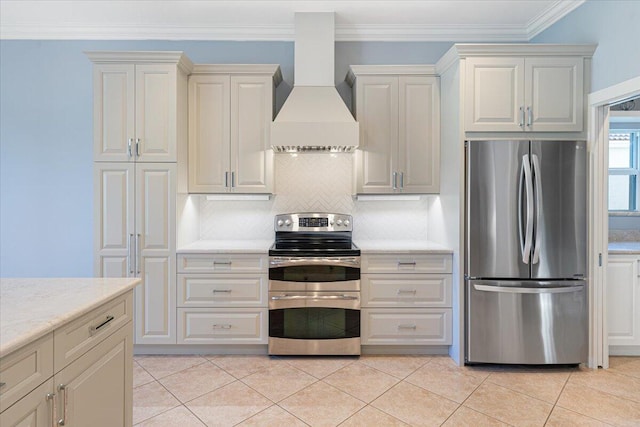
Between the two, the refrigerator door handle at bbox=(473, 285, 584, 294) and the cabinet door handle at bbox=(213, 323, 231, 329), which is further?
the cabinet door handle at bbox=(213, 323, 231, 329)

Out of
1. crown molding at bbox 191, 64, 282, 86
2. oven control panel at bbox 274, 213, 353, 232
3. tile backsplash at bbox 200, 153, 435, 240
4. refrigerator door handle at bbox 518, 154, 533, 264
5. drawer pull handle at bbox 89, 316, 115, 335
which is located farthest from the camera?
tile backsplash at bbox 200, 153, 435, 240

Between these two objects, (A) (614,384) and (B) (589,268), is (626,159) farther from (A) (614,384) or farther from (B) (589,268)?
(A) (614,384)

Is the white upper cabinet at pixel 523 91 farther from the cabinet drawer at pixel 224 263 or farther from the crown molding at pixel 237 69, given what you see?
the cabinet drawer at pixel 224 263

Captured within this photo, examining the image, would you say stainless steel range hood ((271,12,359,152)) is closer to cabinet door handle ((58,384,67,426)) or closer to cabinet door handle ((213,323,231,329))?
cabinet door handle ((213,323,231,329))

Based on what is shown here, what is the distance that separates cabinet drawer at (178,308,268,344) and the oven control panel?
78cm

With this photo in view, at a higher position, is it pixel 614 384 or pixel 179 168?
pixel 179 168

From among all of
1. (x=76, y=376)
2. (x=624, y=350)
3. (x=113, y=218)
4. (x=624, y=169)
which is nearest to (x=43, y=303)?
(x=76, y=376)

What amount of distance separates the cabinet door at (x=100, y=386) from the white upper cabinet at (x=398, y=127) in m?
2.26

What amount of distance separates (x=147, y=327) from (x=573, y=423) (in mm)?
3017

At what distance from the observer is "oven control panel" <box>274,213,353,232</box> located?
11.0 feet

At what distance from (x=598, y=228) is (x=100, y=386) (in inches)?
130

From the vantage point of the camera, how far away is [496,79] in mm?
2803

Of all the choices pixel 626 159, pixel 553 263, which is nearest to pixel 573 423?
pixel 553 263

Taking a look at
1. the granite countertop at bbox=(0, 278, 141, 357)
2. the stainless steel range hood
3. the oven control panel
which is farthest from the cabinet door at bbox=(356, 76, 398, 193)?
the granite countertop at bbox=(0, 278, 141, 357)
